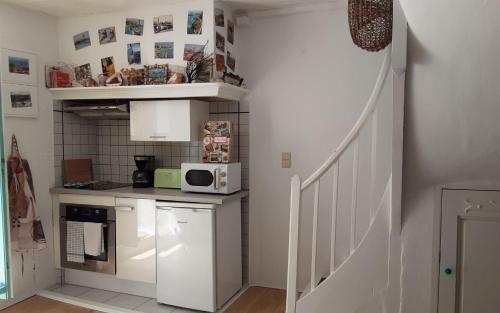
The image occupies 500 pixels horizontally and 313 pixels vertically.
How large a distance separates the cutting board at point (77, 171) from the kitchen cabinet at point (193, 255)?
113cm

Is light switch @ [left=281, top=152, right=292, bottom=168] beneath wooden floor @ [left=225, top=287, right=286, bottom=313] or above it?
above

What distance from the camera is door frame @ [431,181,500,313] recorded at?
1886mm

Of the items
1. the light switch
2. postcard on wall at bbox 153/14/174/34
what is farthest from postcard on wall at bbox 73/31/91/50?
the light switch

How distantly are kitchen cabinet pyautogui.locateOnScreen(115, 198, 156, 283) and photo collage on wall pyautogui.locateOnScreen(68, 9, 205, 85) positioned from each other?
3.87 ft

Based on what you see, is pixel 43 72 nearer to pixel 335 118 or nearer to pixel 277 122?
pixel 277 122

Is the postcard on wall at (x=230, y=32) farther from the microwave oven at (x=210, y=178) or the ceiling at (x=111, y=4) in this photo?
the microwave oven at (x=210, y=178)

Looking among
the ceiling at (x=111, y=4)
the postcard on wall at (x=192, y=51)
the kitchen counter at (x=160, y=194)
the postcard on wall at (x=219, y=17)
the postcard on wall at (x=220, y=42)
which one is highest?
the ceiling at (x=111, y=4)

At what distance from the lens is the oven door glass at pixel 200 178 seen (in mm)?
2914

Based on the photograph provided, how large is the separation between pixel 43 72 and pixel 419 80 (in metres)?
3.06

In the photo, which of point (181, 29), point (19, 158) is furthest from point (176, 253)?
point (181, 29)

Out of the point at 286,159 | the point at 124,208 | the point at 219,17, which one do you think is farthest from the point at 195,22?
the point at 124,208

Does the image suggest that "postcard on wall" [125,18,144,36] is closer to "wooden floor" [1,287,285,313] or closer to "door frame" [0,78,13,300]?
"door frame" [0,78,13,300]

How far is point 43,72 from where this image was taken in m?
3.27

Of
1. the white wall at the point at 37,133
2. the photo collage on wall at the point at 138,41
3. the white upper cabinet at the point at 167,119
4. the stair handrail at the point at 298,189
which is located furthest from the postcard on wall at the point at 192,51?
the stair handrail at the point at 298,189
